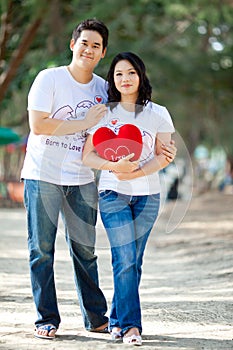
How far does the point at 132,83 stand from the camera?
470 cm

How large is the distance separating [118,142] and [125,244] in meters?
0.62

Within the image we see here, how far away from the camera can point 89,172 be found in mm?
4887

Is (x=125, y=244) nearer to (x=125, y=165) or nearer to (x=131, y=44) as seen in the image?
(x=125, y=165)

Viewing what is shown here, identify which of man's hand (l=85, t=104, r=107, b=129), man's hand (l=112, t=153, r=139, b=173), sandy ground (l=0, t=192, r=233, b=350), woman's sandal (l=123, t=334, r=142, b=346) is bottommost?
sandy ground (l=0, t=192, r=233, b=350)

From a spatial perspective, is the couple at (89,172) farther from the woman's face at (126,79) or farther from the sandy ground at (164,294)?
the sandy ground at (164,294)

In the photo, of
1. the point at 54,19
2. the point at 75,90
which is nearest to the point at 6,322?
the point at 75,90

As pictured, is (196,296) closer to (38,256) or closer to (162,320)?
(162,320)

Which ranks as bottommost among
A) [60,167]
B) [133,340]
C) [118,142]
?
[133,340]

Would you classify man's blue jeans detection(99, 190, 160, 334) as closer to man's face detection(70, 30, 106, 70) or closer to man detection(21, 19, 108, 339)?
man detection(21, 19, 108, 339)

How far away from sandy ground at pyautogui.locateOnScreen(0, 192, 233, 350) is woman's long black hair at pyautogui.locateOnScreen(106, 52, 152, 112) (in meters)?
0.88

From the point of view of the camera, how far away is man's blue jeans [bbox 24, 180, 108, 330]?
475 centimetres

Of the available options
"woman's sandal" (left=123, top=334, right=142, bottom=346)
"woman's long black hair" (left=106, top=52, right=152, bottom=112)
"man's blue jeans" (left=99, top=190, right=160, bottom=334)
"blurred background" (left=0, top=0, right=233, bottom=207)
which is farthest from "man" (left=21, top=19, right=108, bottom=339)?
"blurred background" (left=0, top=0, right=233, bottom=207)

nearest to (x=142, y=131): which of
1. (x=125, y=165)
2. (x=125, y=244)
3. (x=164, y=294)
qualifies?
(x=125, y=165)

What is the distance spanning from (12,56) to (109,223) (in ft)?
39.0
